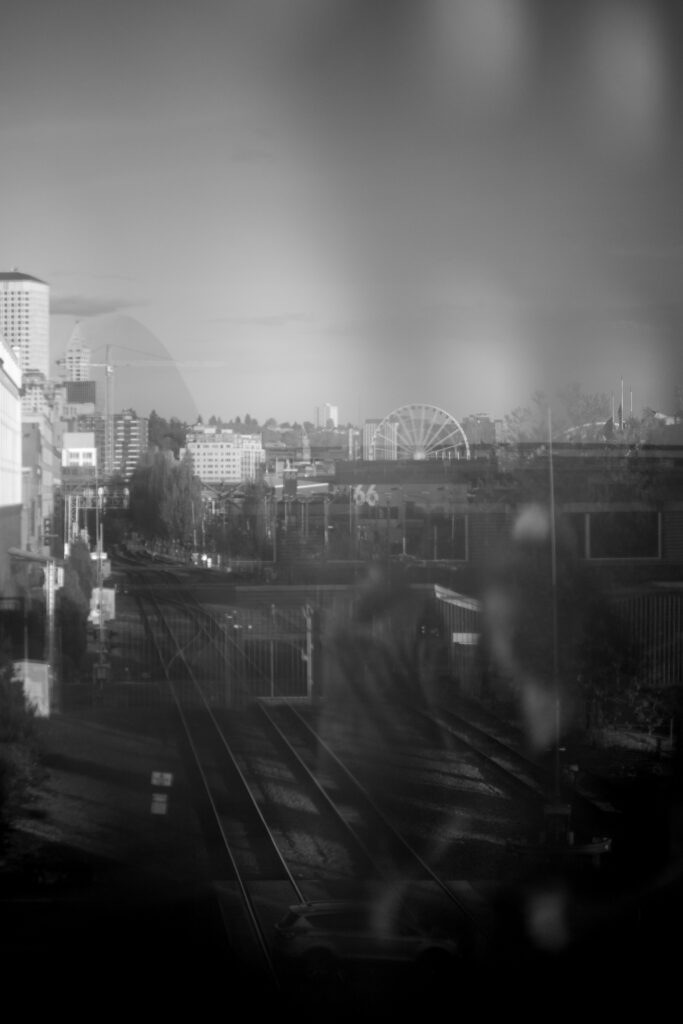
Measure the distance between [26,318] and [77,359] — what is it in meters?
0.49

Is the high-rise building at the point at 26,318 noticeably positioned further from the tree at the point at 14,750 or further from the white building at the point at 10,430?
the tree at the point at 14,750

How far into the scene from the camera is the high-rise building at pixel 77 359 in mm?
6164

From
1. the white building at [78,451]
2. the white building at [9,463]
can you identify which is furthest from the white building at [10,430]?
the white building at [78,451]

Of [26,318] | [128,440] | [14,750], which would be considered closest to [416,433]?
[128,440]

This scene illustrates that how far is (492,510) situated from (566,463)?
49 cm

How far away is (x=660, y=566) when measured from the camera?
5.08 meters

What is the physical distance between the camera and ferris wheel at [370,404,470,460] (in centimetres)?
591

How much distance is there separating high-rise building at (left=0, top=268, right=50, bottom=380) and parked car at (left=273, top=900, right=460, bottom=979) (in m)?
3.95

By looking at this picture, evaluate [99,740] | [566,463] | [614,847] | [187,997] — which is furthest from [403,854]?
[566,463]

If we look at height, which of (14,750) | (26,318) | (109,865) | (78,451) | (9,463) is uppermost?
(26,318)

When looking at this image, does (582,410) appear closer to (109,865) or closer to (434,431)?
(434,431)

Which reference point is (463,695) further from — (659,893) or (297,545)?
(659,893)

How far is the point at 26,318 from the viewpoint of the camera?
643cm

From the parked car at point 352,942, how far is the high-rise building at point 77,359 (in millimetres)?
4106
